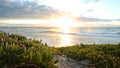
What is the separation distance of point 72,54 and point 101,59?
161 cm

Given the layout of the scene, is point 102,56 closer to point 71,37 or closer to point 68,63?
point 68,63

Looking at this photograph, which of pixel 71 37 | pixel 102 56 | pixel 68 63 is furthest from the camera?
pixel 71 37

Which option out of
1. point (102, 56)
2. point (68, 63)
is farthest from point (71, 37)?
point (68, 63)

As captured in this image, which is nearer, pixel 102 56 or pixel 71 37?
pixel 102 56

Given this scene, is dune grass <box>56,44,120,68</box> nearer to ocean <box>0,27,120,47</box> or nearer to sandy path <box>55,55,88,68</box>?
sandy path <box>55,55,88,68</box>

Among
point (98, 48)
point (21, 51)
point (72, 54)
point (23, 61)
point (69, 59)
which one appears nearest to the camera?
point (23, 61)

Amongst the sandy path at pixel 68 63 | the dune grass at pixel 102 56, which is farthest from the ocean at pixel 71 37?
the sandy path at pixel 68 63

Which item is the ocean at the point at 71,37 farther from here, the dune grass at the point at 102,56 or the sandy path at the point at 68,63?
the sandy path at the point at 68,63

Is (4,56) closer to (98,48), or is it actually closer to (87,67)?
(87,67)

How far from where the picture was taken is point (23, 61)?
8.11 m

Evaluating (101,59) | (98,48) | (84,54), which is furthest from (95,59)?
(98,48)

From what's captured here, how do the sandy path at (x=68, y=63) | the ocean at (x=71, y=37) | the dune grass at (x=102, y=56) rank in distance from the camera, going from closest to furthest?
the sandy path at (x=68, y=63)
the dune grass at (x=102, y=56)
the ocean at (x=71, y=37)

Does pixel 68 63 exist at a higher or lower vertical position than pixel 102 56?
lower

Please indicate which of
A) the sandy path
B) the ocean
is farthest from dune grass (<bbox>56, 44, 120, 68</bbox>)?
the ocean
